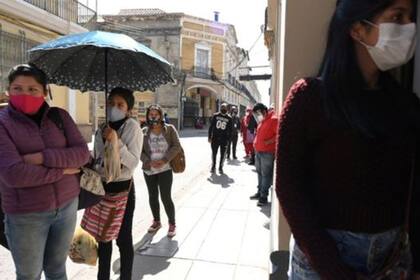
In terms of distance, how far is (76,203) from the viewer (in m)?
2.80

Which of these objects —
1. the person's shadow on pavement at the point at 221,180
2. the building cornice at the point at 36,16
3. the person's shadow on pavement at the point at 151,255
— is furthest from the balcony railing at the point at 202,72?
the person's shadow on pavement at the point at 151,255

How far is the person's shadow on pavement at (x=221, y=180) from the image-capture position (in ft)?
29.1

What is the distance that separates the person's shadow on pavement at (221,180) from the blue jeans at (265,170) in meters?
1.87

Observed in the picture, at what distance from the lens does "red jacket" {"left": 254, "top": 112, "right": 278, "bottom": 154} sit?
6207 mm

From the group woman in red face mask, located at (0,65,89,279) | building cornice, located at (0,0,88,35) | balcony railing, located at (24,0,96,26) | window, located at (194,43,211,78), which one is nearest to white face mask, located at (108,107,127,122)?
woman in red face mask, located at (0,65,89,279)

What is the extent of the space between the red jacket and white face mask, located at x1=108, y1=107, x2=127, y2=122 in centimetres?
308

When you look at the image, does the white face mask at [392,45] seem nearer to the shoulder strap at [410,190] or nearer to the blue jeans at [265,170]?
the shoulder strap at [410,190]

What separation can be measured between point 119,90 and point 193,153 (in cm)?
1183

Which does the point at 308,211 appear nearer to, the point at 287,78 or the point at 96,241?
the point at 287,78

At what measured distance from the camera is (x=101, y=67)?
4027 millimetres

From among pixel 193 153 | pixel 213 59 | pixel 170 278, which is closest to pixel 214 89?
pixel 213 59

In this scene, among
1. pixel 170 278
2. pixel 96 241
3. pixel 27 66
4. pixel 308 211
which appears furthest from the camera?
pixel 170 278

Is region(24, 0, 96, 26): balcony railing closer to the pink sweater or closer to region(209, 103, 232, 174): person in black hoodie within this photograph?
region(209, 103, 232, 174): person in black hoodie

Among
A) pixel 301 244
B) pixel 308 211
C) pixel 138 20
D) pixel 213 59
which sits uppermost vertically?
pixel 138 20
